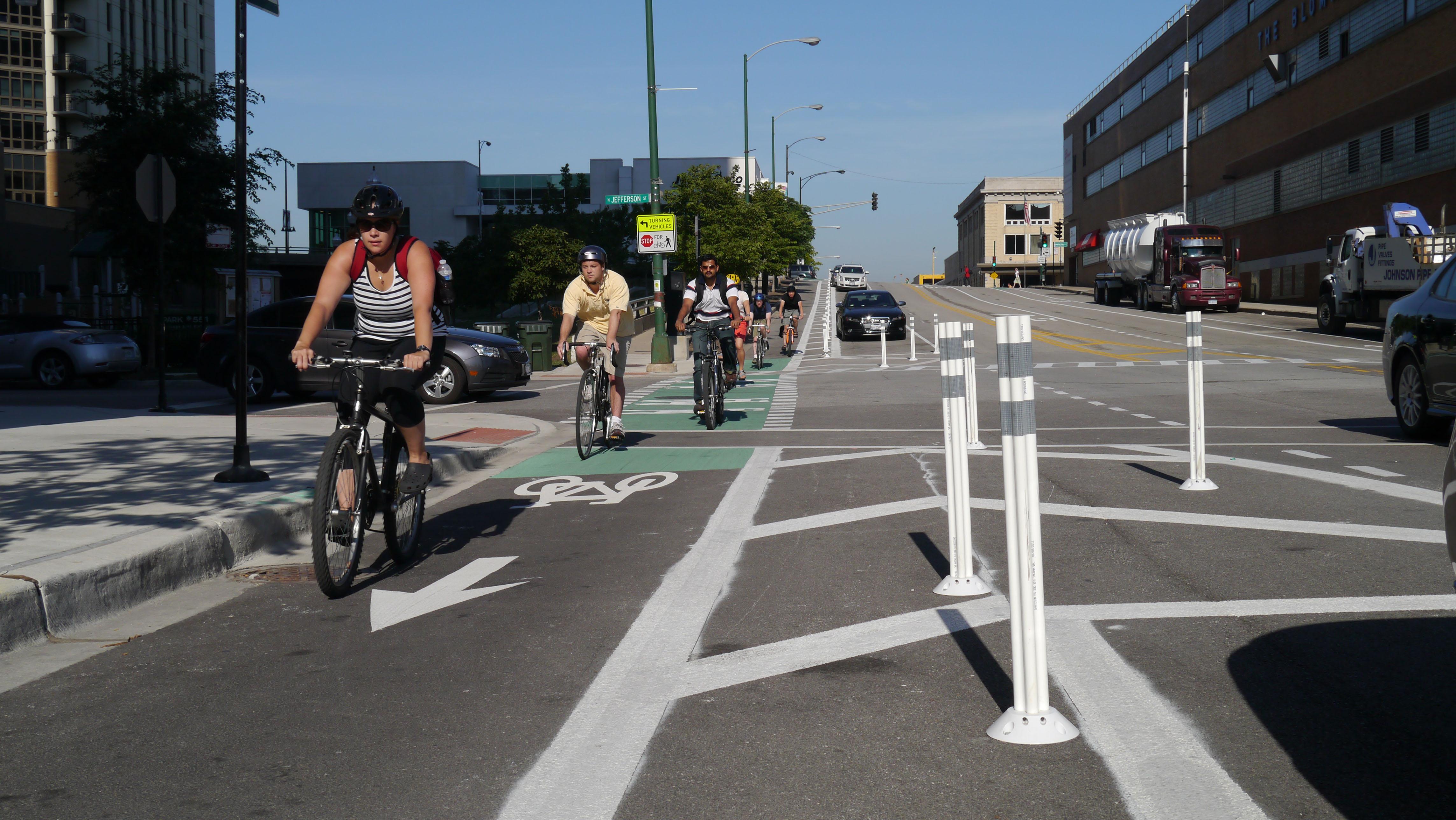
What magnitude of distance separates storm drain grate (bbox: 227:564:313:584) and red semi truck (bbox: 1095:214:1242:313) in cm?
4675

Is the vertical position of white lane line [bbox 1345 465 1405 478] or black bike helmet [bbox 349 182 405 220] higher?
black bike helmet [bbox 349 182 405 220]

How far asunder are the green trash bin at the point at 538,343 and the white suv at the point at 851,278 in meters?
54.3

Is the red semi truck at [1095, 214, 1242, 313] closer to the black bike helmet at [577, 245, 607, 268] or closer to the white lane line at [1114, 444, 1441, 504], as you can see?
the white lane line at [1114, 444, 1441, 504]

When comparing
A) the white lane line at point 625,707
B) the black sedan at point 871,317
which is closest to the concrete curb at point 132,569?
the white lane line at point 625,707

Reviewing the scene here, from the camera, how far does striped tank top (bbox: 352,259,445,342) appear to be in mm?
6496

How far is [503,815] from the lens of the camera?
3.28 m

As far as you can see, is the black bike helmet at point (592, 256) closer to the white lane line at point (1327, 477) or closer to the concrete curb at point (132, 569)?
the concrete curb at point (132, 569)

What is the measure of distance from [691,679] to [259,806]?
1.56 metres

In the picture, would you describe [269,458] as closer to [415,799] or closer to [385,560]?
[385,560]

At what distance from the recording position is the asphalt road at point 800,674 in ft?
11.2

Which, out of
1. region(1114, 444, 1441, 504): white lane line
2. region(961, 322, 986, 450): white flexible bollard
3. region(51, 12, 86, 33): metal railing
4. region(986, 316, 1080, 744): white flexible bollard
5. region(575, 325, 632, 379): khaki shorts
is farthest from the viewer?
region(51, 12, 86, 33): metal railing

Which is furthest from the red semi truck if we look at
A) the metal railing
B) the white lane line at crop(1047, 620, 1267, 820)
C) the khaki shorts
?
the metal railing

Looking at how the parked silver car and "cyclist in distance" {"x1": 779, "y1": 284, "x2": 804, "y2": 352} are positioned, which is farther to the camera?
"cyclist in distance" {"x1": 779, "y1": 284, "x2": 804, "y2": 352}

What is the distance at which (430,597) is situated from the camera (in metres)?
5.98
